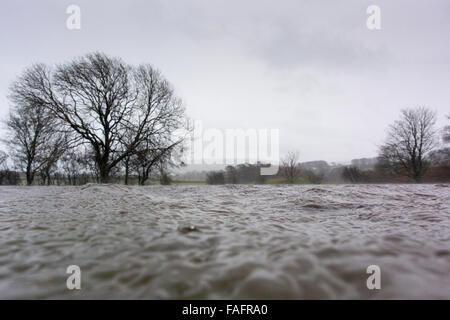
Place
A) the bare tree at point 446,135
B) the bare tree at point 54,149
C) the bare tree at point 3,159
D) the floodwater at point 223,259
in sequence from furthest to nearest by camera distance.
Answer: the bare tree at point 3,159
the bare tree at point 446,135
the bare tree at point 54,149
the floodwater at point 223,259

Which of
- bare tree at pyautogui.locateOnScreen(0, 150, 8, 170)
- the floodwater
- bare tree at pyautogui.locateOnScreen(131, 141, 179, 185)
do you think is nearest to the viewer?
the floodwater

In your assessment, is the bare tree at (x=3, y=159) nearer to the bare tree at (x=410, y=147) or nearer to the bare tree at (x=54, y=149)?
the bare tree at (x=54, y=149)

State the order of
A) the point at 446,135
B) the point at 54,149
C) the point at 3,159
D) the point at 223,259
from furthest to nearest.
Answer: the point at 3,159
the point at 446,135
the point at 54,149
the point at 223,259

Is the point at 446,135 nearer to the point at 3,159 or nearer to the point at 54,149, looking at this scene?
the point at 54,149

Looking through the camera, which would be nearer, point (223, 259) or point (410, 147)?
point (223, 259)

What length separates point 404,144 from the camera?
79.9ft

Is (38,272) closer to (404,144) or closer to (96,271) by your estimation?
(96,271)

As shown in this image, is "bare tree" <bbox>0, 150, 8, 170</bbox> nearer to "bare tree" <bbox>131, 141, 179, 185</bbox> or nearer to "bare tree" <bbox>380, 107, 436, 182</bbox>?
"bare tree" <bbox>131, 141, 179, 185</bbox>

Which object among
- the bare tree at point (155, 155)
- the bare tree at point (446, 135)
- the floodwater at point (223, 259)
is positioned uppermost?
the bare tree at point (446, 135)

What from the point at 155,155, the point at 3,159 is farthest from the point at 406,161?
the point at 3,159

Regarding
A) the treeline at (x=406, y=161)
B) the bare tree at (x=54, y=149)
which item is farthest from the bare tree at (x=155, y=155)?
the treeline at (x=406, y=161)

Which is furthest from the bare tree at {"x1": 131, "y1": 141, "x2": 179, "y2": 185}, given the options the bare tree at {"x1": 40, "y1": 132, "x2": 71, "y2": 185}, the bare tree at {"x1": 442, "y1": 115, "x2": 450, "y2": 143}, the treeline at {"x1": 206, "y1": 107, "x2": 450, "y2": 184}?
the bare tree at {"x1": 442, "y1": 115, "x2": 450, "y2": 143}

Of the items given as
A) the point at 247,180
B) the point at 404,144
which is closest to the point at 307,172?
the point at 247,180

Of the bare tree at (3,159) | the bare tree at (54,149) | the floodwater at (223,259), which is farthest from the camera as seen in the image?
the bare tree at (3,159)
